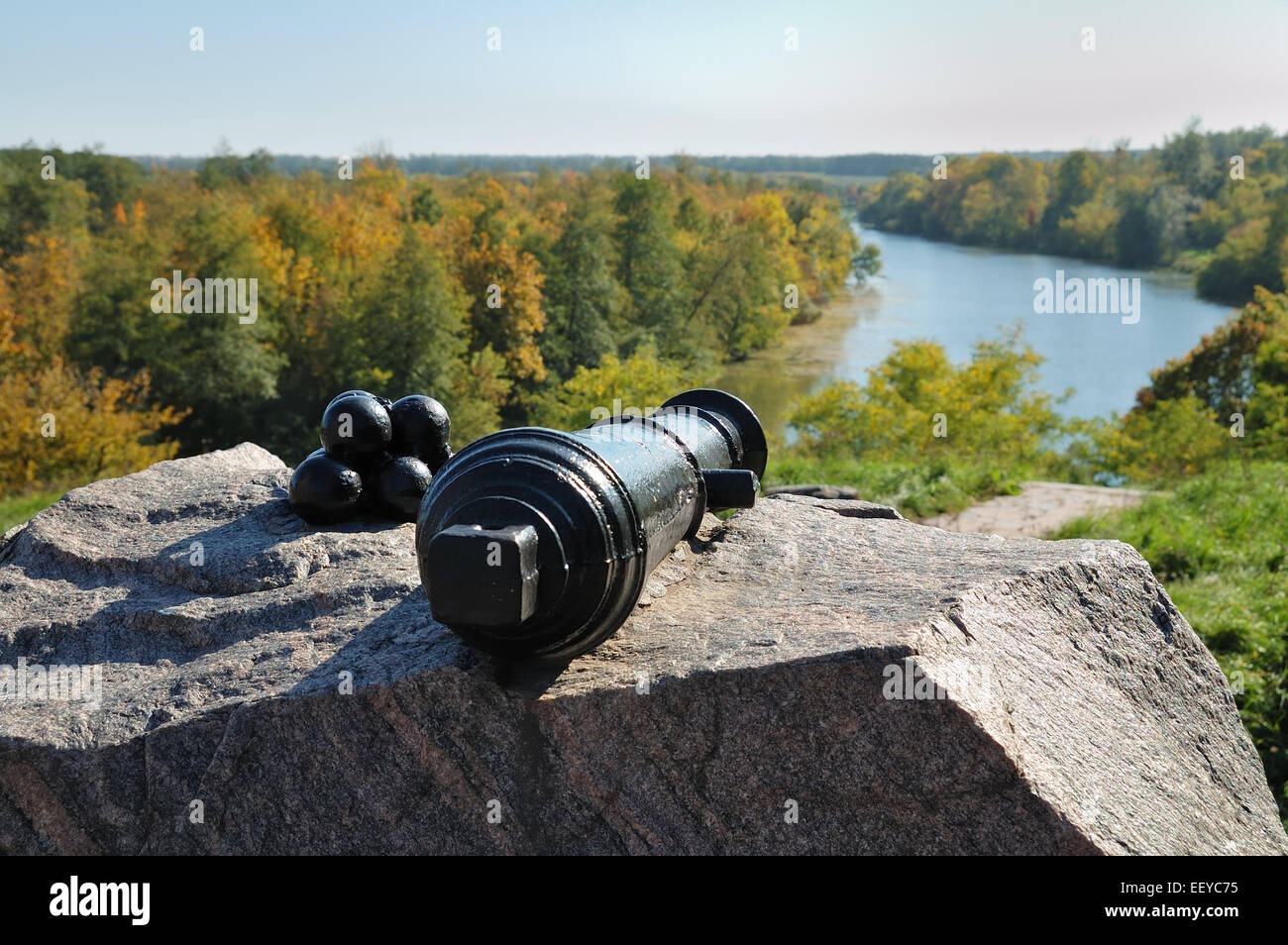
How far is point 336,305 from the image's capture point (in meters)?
34.8

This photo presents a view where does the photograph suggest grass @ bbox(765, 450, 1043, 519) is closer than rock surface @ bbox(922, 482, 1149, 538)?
No

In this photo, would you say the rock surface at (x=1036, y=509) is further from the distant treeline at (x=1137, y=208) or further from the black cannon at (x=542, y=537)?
the distant treeline at (x=1137, y=208)

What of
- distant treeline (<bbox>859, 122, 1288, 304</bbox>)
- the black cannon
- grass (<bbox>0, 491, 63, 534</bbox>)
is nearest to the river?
distant treeline (<bbox>859, 122, 1288, 304</bbox>)

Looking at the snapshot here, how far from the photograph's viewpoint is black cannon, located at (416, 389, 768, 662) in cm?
275

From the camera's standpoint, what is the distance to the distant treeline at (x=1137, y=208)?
52844 millimetres

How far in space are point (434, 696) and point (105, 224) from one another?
5518cm

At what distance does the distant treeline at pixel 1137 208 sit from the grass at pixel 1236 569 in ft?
151

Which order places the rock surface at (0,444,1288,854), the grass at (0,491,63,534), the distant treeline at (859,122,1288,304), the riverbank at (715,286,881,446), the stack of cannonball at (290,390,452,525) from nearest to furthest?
1. the rock surface at (0,444,1288,854)
2. the stack of cannonball at (290,390,452,525)
3. the grass at (0,491,63,534)
4. the riverbank at (715,286,881,446)
5. the distant treeline at (859,122,1288,304)

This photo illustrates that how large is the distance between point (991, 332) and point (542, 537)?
4239 centimetres

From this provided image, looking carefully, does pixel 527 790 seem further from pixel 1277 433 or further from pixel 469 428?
pixel 469 428

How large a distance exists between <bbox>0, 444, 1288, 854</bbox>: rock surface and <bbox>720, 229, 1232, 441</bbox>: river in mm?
23900

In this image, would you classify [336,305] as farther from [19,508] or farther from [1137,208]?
[1137,208]

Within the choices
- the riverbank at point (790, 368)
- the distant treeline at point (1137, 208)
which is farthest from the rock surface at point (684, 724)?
the distant treeline at point (1137, 208)

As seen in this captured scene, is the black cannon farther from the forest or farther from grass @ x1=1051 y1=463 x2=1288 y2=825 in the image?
the forest
